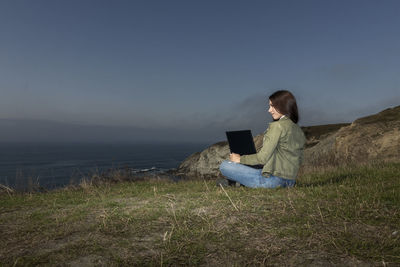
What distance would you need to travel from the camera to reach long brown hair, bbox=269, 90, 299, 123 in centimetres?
507

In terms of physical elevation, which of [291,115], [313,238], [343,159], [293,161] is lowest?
[343,159]

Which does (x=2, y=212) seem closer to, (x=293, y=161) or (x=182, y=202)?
(x=182, y=202)

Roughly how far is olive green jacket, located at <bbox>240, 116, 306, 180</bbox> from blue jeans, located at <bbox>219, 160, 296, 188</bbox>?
0.55ft

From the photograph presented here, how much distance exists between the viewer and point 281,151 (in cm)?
531

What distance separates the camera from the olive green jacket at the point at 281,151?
16.6 feet

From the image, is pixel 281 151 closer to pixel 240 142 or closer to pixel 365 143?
pixel 240 142

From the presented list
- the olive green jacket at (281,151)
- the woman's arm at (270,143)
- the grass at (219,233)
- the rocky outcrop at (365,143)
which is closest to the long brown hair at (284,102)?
the olive green jacket at (281,151)

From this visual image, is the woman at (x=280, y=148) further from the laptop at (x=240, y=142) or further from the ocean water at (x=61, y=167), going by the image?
the ocean water at (x=61, y=167)

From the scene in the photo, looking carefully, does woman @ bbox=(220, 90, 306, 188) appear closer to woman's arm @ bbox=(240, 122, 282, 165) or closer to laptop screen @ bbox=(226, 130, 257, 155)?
woman's arm @ bbox=(240, 122, 282, 165)

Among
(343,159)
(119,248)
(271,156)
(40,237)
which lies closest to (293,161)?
(271,156)

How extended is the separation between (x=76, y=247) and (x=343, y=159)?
578 inches

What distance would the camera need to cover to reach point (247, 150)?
6309 millimetres

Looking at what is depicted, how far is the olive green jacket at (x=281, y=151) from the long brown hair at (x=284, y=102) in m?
0.15

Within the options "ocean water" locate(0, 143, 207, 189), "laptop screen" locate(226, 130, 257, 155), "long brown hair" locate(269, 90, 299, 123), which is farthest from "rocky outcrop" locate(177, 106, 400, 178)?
"ocean water" locate(0, 143, 207, 189)
